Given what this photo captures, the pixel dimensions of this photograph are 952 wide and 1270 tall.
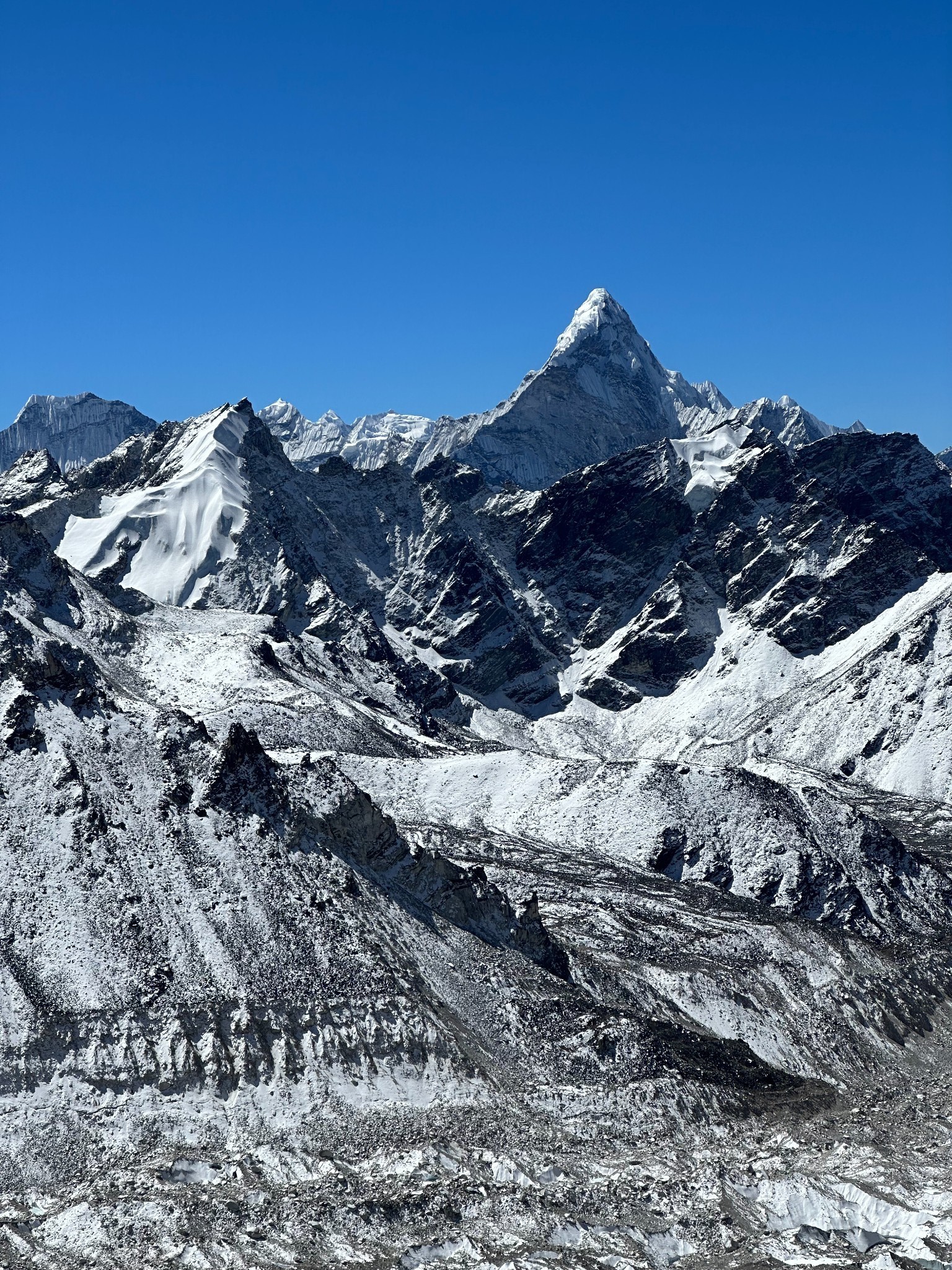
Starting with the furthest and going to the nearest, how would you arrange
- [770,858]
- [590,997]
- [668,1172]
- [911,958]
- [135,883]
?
[770,858]
[911,958]
[590,997]
[135,883]
[668,1172]

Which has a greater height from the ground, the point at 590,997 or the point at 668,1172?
the point at 590,997

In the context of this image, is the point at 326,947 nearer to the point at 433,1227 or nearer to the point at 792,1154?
the point at 433,1227

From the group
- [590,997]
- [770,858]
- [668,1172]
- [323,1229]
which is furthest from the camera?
[770,858]

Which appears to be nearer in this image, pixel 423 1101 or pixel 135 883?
pixel 423 1101

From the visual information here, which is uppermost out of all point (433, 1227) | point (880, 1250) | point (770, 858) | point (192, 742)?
point (192, 742)

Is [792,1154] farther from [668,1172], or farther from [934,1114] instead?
[934,1114]

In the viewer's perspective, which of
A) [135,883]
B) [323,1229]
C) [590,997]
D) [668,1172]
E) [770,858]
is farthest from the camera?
[770,858]

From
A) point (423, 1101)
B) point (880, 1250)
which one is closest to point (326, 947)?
point (423, 1101)

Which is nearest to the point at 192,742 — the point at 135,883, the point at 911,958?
the point at 135,883

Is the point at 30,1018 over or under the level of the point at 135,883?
under
